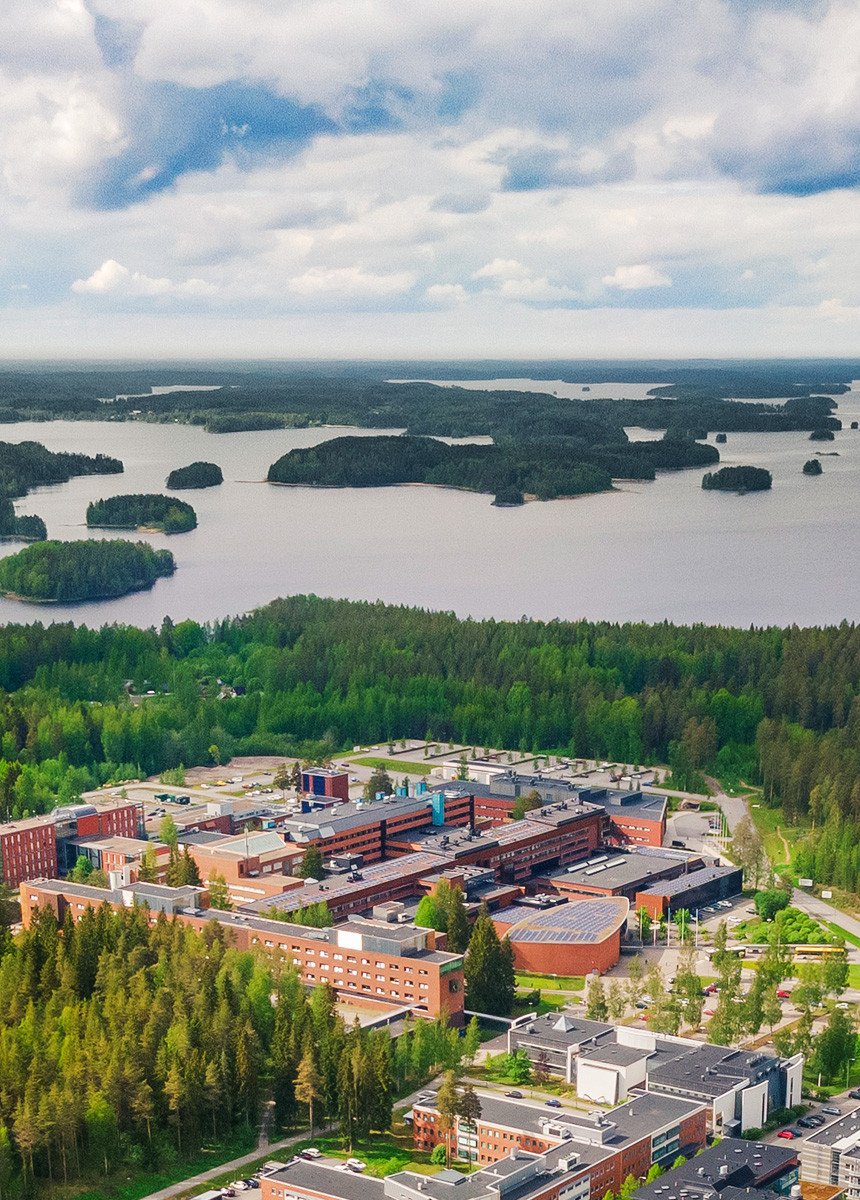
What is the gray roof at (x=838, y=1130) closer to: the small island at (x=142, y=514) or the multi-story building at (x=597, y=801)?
the multi-story building at (x=597, y=801)

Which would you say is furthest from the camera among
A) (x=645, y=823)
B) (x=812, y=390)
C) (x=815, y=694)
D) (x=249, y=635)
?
(x=812, y=390)

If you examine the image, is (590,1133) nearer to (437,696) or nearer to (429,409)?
(437,696)

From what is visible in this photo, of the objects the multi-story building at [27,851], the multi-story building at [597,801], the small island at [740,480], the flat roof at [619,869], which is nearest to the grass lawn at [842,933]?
the flat roof at [619,869]

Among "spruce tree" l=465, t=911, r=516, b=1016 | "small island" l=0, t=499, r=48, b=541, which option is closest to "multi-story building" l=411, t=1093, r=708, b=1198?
"spruce tree" l=465, t=911, r=516, b=1016

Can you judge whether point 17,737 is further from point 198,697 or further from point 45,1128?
point 45,1128

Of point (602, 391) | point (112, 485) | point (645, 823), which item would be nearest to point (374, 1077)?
point (645, 823)

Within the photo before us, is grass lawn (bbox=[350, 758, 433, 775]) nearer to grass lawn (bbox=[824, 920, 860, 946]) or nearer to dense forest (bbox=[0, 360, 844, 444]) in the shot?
grass lawn (bbox=[824, 920, 860, 946])
